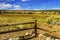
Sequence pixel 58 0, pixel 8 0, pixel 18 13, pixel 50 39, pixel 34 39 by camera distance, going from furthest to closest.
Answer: pixel 18 13, pixel 58 0, pixel 8 0, pixel 34 39, pixel 50 39

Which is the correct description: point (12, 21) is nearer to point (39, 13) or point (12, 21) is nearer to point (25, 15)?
point (25, 15)

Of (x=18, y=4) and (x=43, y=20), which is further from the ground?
(x=18, y=4)

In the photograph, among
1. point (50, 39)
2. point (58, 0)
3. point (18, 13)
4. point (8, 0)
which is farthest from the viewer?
point (18, 13)

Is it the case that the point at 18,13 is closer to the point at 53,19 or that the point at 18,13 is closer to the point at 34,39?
the point at 53,19

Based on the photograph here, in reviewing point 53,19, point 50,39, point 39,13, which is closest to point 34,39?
point 50,39

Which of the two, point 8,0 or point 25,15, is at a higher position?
point 8,0

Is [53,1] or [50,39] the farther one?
[53,1]

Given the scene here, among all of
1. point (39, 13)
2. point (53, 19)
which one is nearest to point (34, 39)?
point (39, 13)

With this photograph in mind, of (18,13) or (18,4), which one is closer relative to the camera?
(18,4)

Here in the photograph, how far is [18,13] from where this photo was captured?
6594mm

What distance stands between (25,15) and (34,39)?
2.19m

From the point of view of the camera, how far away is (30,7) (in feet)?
19.2

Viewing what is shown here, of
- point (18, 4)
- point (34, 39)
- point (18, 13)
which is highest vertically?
point (18, 4)

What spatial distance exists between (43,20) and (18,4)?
3.80 feet
